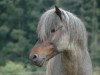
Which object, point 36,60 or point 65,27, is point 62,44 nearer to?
point 65,27

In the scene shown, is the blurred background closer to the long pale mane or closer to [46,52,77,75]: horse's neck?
[46,52,77,75]: horse's neck

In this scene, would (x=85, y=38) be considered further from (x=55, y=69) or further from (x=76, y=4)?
(x=76, y=4)

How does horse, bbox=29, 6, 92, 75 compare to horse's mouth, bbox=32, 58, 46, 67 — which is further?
horse, bbox=29, 6, 92, 75

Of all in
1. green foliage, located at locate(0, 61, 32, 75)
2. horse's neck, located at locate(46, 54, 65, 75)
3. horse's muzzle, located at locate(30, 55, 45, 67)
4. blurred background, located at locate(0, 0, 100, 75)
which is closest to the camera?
horse's muzzle, located at locate(30, 55, 45, 67)

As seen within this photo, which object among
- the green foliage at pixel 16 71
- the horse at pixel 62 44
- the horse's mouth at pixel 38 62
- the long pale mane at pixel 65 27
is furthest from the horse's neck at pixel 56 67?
the green foliage at pixel 16 71

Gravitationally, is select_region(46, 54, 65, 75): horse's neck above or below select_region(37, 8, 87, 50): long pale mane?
below

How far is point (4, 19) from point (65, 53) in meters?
36.0

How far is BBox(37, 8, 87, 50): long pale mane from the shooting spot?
266 inches

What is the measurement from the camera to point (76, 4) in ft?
138

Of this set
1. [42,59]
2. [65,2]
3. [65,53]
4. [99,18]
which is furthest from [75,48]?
[99,18]

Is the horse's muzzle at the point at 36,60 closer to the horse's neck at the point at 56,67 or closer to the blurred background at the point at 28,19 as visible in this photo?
the horse's neck at the point at 56,67

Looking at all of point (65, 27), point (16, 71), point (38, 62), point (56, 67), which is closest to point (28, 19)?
point (16, 71)

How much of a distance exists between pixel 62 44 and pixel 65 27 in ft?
0.85


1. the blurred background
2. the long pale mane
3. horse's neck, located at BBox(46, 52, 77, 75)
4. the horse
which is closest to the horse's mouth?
the horse
